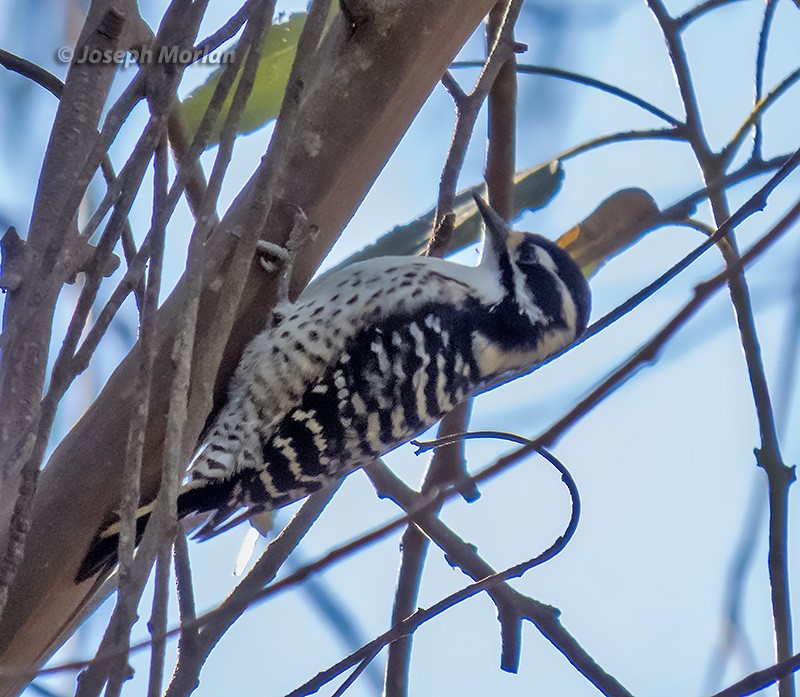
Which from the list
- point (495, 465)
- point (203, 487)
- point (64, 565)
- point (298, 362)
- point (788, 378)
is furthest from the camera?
point (298, 362)

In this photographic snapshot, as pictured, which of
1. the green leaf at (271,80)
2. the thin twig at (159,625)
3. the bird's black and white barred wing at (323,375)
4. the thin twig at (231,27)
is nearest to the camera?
the thin twig at (159,625)

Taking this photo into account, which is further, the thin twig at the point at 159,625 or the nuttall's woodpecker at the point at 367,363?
the nuttall's woodpecker at the point at 367,363

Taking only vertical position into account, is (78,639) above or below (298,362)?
below

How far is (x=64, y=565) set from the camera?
6.43ft

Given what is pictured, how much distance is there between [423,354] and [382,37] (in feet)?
3.17

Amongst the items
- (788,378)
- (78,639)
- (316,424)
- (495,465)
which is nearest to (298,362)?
(316,424)

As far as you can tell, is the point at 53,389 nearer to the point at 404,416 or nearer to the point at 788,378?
the point at 788,378

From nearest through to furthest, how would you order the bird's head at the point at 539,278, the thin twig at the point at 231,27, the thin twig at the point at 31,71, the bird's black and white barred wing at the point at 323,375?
the thin twig at the point at 231,27 < the thin twig at the point at 31,71 < the bird's black and white barred wing at the point at 323,375 < the bird's head at the point at 539,278

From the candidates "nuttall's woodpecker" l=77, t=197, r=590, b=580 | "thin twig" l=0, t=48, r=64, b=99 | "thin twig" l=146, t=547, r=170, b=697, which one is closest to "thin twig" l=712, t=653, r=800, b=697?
"thin twig" l=146, t=547, r=170, b=697

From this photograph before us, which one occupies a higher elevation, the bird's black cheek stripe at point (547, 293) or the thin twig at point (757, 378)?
the bird's black cheek stripe at point (547, 293)

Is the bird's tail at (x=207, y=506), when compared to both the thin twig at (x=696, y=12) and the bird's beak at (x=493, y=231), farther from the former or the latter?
the thin twig at (x=696, y=12)

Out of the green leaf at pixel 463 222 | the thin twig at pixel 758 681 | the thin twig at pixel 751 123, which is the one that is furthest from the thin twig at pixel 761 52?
the thin twig at pixel 758 681

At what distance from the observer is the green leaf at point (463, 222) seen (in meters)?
3.02

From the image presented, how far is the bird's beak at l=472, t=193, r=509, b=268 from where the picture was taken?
3.09 metres
